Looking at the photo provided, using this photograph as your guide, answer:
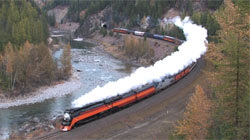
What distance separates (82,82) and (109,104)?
105 feet

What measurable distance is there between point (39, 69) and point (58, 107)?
16179mm

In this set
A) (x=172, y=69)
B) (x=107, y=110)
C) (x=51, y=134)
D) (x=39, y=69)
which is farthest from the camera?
(x=39, y=69)

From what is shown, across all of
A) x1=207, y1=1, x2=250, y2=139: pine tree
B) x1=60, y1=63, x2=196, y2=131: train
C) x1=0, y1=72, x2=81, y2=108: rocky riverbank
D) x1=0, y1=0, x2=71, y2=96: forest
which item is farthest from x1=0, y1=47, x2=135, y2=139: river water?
x1=207, y1=1, x2=250, y2=139: pine tree

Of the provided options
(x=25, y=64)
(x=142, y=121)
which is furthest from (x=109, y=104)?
(x=25, y=64)

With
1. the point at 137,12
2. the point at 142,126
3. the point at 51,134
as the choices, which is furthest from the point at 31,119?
the point at 137,12

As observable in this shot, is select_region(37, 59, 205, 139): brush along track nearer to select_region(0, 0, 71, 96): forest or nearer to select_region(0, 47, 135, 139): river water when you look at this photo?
select_region(0, 47, 135, 139): river water

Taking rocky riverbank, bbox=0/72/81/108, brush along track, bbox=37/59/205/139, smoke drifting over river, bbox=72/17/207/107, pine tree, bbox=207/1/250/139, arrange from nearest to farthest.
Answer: pine tree, bbox=207/1/250/139, brush along track, bbox=37/59/205/139, smoke drifting over river, bbox=72/17/207/107, rocky riverbank, bbox=0/72/81/108

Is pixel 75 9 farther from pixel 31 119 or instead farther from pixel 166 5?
pixel 31 119

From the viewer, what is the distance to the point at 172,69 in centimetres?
4247

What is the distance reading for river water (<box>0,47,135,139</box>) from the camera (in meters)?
39.9

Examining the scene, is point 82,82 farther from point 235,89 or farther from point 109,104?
point 235,89

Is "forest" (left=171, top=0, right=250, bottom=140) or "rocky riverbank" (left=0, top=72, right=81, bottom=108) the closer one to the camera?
"forest" (left=171, top=0, right=250, bottom=140)

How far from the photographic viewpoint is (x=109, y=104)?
104 ft

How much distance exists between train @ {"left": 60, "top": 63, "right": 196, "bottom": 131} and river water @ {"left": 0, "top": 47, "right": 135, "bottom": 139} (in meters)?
9.72
